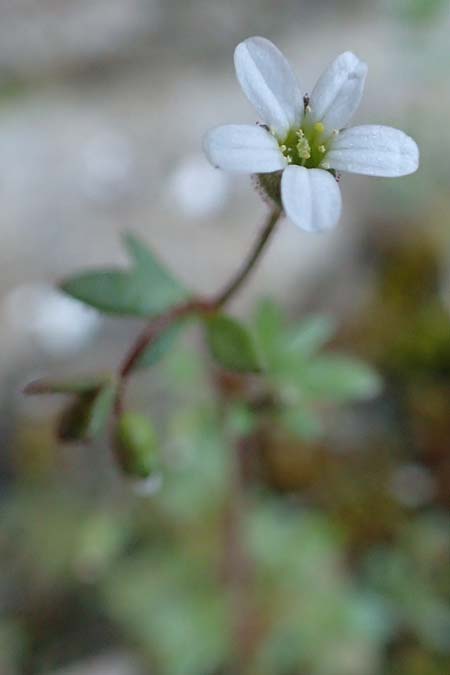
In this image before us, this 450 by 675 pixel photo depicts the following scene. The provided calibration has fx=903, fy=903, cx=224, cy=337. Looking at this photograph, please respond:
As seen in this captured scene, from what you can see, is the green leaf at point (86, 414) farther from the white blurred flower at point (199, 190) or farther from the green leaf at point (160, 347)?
the white blurred flower at point (199, 190)

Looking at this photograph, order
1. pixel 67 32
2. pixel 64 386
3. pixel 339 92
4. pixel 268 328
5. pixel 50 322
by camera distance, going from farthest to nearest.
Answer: pixel 67 32 < pixel 50 322 < pixel 268 328 < pixel 64 386 < pixel 339 92

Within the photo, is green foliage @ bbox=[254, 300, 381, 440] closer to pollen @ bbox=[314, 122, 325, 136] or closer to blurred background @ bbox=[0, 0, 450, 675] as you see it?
blurred background @ bbox=[0, 0, 450, 675]

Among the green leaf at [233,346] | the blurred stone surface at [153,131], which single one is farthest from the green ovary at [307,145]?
the blurred stone surface at [153,131]

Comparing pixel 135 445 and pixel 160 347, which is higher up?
pixel 160 347

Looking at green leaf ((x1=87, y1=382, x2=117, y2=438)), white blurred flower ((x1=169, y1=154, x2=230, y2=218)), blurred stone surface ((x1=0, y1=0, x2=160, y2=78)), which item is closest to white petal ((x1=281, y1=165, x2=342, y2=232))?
green leaf ((x1=87, y1=382, x2=117, y2=438))

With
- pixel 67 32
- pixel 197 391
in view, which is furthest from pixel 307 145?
pixel 67 32

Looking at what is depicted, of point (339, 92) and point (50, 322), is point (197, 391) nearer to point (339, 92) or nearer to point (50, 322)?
point (50, 322)

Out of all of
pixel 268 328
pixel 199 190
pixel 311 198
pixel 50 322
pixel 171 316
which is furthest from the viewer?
pixel 199 190
